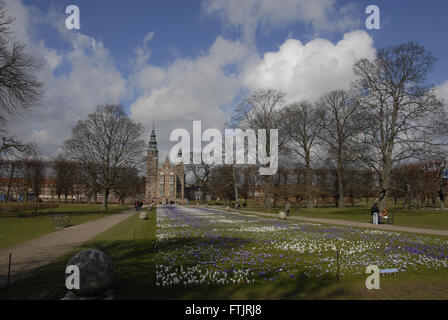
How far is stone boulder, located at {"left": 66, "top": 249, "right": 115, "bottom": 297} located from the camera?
248 inches

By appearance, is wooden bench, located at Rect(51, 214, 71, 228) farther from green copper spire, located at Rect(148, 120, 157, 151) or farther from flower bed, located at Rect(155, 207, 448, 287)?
green copper spire, located at Rect(148, 120, 157, 151)

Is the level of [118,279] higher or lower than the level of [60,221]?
higher

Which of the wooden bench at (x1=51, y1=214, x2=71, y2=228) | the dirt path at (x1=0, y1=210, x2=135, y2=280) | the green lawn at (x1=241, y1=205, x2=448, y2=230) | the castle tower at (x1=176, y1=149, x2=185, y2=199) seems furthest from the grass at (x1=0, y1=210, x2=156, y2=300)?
the castle tower at (x1=176, y1=149, x2=185, y2=199)

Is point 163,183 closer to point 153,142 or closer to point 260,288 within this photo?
point 153,142

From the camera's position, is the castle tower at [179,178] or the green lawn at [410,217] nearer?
the green lawn at [410,217]

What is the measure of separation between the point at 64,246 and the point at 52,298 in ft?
25.5

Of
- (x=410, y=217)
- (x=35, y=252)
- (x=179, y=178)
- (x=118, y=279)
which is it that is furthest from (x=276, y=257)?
(x=179, y=178)

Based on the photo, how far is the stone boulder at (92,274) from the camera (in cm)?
629

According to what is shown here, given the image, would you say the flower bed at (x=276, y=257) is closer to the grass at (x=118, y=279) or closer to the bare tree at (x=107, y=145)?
the grass at (x=118, y=279)

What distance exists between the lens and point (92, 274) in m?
6.36

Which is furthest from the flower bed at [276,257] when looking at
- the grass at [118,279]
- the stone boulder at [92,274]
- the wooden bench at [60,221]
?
the wooden bench at [60,221]

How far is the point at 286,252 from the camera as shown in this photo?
1208cm

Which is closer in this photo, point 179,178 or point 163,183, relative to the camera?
point 163,183

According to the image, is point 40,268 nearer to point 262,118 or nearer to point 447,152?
point 447,152
